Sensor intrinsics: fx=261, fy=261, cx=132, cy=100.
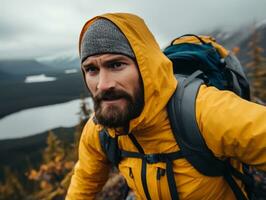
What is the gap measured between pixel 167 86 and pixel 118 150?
83cm

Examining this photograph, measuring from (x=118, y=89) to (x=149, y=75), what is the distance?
290 millimetres

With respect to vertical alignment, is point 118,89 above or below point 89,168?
above

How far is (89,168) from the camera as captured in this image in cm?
281

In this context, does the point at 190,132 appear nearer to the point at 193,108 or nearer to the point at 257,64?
the point at 193,108

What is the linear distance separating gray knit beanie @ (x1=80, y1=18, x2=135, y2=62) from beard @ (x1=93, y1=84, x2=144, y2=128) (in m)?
0.34

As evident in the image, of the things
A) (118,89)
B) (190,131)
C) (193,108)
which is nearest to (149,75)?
(118,89)

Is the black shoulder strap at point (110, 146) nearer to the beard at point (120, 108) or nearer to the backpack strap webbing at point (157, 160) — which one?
the backpack strap webbing at point (157, 160)

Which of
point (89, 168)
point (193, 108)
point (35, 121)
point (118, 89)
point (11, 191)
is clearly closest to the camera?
point (193, 108)

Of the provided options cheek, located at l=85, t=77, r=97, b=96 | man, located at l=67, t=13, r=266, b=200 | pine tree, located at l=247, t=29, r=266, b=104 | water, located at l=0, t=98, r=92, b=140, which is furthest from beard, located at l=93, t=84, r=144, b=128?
water, located at l=0, t=98, r=92, b=140

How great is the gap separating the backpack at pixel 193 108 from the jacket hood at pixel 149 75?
10 centimetres

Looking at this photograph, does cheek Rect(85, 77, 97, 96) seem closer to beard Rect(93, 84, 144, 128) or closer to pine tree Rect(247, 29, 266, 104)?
beard Rect(93, 84, 144, 128)

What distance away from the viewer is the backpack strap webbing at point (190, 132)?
2.05 metres

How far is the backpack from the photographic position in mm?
2098

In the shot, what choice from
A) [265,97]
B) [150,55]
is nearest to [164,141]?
[150,55]
